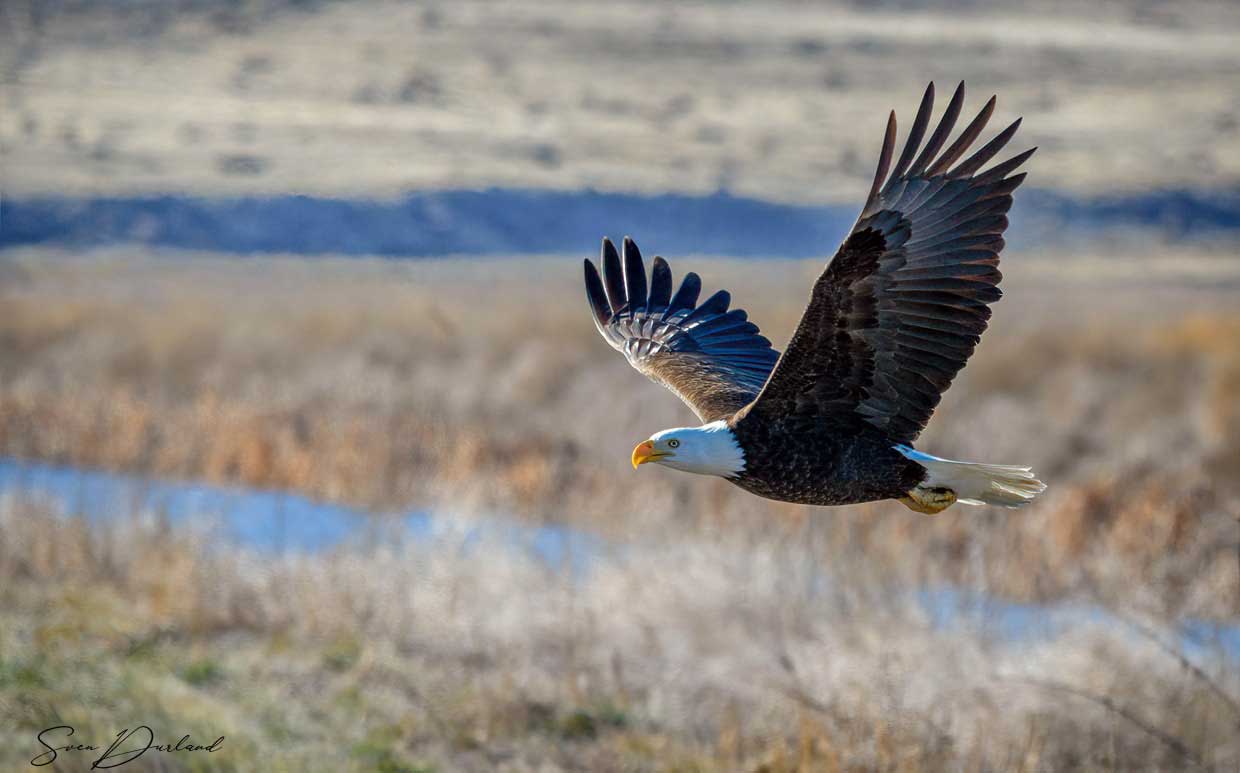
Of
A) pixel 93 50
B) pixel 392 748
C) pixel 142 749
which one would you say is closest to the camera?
pixel 142 749

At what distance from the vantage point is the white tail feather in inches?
273

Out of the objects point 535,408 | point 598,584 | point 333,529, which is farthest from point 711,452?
point 535,408

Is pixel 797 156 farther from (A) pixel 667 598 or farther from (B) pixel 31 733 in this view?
(B) pixel 31 733

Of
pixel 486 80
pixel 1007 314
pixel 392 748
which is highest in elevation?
pixel 486 80

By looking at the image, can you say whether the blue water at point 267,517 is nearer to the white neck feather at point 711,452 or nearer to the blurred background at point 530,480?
the blurred background at point 530,480

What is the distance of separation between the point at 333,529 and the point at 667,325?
20.1ft

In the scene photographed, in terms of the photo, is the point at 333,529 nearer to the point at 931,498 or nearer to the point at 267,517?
the point at 267,517

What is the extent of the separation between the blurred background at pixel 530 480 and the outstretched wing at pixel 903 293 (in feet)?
6.30

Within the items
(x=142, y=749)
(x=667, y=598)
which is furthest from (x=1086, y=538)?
(x=142, y=749)

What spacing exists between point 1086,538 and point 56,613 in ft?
26.4

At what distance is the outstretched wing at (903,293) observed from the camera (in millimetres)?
6648

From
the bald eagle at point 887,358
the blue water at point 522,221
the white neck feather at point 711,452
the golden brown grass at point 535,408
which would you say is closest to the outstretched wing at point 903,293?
the bald eagle at point 887,358

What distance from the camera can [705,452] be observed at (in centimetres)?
666

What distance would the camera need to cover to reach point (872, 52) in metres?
46.4
